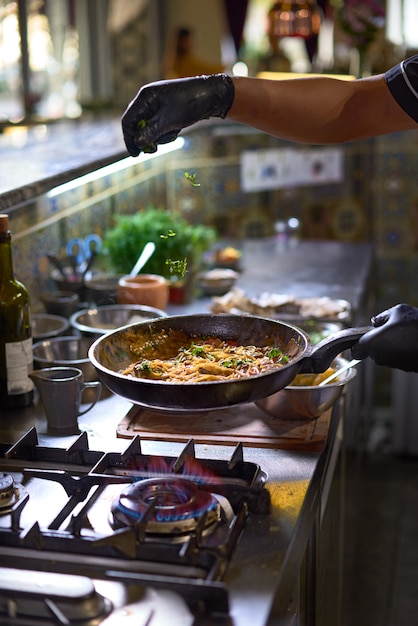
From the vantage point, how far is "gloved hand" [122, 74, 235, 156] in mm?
1646

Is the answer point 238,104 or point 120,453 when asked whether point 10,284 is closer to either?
point 120,453

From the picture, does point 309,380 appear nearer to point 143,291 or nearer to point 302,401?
point 302,401

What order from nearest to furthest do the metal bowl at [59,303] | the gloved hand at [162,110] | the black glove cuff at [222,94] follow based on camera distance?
the gloved hand at [162,110]
the black glove cuff at [222,94]
the metal bowl at [59,303]

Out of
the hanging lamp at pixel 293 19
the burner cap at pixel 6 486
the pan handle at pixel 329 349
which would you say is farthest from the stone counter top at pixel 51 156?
the hanging lamp at pixel 293 19

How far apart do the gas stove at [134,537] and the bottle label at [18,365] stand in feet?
0.94

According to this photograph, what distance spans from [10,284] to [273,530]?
82 centimetres

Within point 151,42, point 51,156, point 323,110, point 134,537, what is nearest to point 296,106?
point 323,110

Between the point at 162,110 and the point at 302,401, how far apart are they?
0.65 meters

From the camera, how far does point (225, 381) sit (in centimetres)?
143

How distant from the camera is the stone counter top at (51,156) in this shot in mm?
2109

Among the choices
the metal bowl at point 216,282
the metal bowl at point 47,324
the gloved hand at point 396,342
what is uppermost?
the gloved hand at point 396,342

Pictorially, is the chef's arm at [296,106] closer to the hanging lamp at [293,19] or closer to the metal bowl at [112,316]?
the metal bowl at [112,316]

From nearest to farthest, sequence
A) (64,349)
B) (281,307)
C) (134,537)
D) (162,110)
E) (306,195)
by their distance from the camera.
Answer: (134,537), (162,110), (64,349), (281,307), (306,195)

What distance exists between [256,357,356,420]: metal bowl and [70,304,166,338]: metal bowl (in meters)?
0.55
